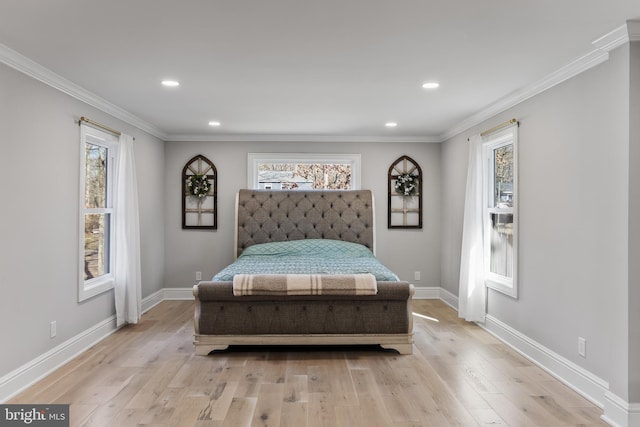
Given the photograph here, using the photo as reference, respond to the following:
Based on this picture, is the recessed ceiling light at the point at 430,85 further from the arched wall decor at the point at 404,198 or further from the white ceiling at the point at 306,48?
the arched wall decor at the point at 404,198

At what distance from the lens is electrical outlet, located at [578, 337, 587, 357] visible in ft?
9.42

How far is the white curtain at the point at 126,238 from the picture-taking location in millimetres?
4375

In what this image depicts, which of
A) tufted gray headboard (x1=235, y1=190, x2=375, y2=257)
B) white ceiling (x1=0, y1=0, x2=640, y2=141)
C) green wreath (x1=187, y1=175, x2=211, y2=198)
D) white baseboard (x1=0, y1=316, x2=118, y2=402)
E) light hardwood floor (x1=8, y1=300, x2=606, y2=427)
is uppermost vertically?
white ceiling (x1=0, y1=0, x2=640, y2=141)

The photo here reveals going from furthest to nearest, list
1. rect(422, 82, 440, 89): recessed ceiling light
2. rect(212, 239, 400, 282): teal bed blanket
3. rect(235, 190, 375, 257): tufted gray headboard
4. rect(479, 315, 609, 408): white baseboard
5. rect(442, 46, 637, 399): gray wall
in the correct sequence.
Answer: rect(235, 190, 375, 257): tufted gray headboard < rect(212, 239, 400, 282): teal bed blanket < rect(422, 82, 440, 89): recessed ceiling light < rect(479, 315, 609, 408): white baseboard < rect(442, 46, 637, 399): gray wall

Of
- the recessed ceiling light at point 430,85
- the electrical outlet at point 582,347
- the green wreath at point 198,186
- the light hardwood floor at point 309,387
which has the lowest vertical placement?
the light hardwood floor at point 309,387

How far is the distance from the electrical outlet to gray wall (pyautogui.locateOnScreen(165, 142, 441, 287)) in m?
3.12

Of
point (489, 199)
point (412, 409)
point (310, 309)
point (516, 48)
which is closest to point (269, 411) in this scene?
point (412, 409)

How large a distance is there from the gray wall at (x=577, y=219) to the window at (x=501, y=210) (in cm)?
12

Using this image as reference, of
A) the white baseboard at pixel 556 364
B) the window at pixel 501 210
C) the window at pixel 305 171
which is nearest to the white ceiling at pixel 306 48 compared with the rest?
the window at pixel 501 210

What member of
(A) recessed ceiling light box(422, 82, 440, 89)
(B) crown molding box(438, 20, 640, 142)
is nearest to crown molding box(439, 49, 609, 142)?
(B) crown molding box(438, 20, 640, 142)

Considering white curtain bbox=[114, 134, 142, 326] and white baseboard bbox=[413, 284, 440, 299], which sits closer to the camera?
white curtain bbox=[114, 134, 142, 326]

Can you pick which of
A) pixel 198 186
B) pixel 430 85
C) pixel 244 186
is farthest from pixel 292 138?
pixel 430 85

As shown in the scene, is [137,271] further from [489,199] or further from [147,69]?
[489,199]

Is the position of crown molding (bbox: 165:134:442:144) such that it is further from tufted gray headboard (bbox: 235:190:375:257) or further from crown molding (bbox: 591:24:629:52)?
crown molding (bbox: 591:24:629:52)
